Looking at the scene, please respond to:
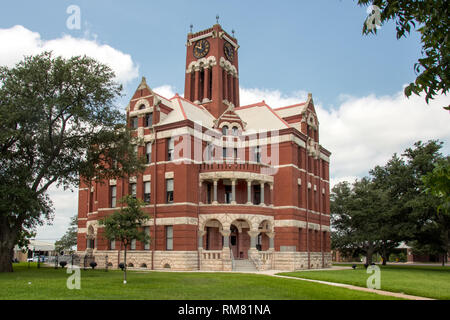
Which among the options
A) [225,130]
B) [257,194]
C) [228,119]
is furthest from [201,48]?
[257,194]

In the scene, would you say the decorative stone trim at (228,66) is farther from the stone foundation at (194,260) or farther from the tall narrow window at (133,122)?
the stone foundation at (194,260)

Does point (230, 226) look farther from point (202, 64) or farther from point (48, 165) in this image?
point (202, 64)

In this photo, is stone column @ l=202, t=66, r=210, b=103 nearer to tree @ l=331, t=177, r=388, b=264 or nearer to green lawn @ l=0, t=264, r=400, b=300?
tree @ l=331, t=177, r=388, b=264

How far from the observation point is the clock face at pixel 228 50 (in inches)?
2042

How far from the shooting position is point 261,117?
43.9 metres

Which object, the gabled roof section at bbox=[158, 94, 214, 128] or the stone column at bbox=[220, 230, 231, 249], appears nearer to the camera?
the stone column at bbox=[220, 230, 231, 249]

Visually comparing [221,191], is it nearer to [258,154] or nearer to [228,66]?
[258,154]

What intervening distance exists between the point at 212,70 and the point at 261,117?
985cm

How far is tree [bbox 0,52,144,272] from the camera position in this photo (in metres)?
27.5

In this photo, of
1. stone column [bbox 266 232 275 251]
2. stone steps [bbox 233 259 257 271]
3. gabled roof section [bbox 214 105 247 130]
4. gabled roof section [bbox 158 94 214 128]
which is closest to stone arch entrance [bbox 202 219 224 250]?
stone steps [bbox 233 259 257 271]

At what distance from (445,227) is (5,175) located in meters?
39.8

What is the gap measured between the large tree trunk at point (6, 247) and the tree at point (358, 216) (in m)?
34.2

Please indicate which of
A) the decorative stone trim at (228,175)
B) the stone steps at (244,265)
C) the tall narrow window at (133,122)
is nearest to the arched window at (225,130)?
the decorative stone trim at (228,175)
